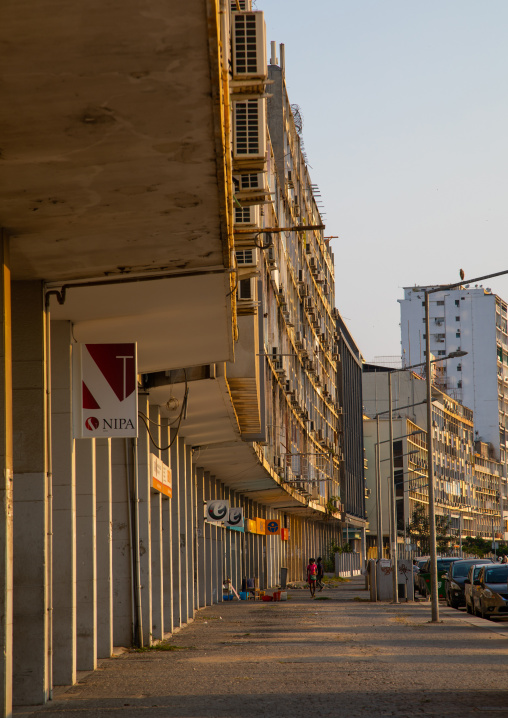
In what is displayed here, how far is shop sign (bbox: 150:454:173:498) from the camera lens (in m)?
20.6

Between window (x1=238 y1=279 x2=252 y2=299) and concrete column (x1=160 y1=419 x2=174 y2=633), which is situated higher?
window (x1=238 y1=279 x2=252 y2=299)

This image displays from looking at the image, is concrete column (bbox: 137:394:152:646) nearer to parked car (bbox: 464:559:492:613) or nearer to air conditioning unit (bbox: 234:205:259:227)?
air conditioning unit (bbox: 234:205:259:227)

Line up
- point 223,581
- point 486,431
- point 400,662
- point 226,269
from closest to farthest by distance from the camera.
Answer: point 226,269
point 400,662
point 223,581
point 486,431

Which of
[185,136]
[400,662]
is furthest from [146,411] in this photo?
[185,136]

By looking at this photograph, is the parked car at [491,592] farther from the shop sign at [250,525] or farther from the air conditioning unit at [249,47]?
the air conditioning unit at [249,47]

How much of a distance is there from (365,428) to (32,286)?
116 m

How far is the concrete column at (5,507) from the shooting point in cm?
988

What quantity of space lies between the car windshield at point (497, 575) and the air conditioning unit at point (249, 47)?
20944 millimetres

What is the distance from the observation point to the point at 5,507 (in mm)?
9977

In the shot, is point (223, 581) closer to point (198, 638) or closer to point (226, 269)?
point (198, 638)

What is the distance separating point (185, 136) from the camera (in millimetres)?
8242

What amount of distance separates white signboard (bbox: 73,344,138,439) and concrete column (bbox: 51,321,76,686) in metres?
0.15

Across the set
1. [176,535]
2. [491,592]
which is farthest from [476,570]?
[176,535]

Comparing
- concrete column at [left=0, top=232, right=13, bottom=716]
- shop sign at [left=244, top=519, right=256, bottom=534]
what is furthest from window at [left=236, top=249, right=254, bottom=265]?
shop sign at [left=244, top=519, right=256, bottom=534]
